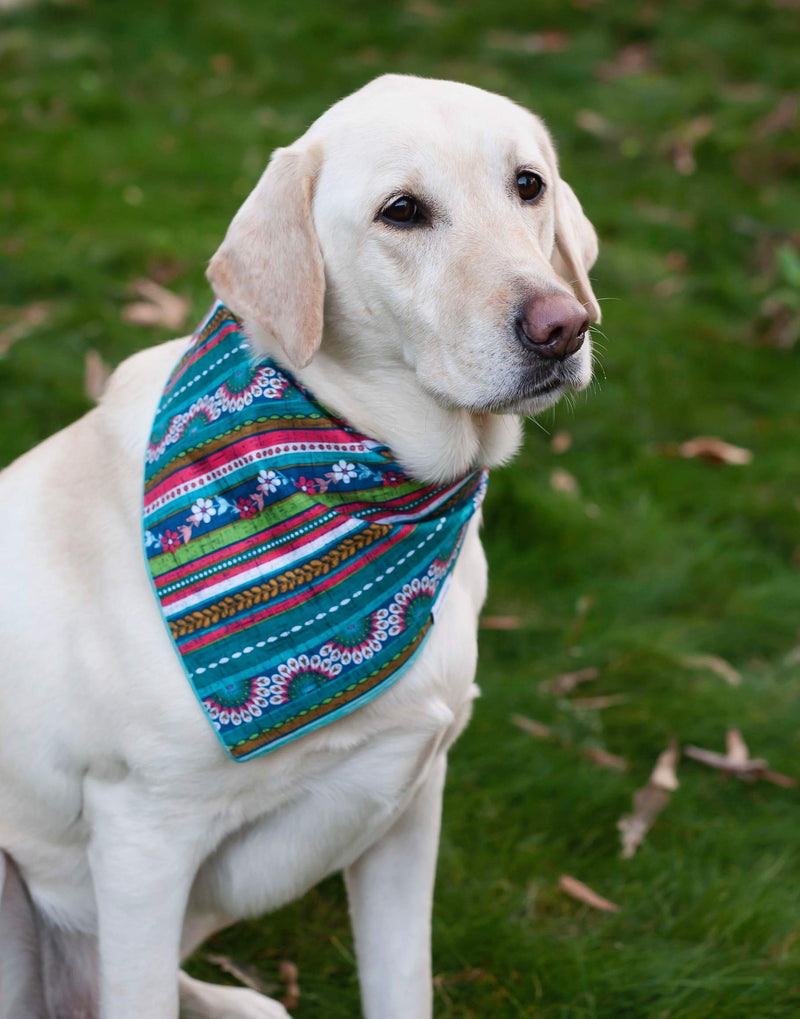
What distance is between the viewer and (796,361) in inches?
197

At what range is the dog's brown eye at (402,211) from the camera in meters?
1.91

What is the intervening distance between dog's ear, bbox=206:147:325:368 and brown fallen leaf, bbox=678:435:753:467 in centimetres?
269

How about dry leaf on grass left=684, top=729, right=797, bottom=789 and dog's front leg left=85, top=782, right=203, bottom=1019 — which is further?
dry leaf on grass left=684, top=729, right=797, bottom=789

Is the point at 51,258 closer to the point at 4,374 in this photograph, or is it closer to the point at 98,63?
the point at 4,374

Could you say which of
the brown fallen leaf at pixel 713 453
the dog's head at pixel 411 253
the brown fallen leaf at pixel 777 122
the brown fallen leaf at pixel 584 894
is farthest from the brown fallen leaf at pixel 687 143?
the dog's head at pixel 411 253

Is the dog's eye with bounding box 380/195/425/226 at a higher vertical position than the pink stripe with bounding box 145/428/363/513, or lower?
higher

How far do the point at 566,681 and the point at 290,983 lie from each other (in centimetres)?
117

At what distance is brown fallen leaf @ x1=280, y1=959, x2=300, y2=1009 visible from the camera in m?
2.55

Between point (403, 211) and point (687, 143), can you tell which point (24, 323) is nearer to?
point (403, 211)

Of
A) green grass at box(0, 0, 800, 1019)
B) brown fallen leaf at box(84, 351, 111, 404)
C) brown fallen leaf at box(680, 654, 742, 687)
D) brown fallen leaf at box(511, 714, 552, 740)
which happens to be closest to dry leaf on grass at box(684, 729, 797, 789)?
green grass at box(0, 0, 800, 1019)

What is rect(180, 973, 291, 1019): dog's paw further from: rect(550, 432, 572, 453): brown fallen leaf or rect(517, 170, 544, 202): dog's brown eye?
rect(550, 432, 572, 453): brown fallen leaf

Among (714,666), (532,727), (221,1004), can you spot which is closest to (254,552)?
(221,1004)

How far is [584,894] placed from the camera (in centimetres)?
276

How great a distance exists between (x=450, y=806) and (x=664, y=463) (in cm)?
179
